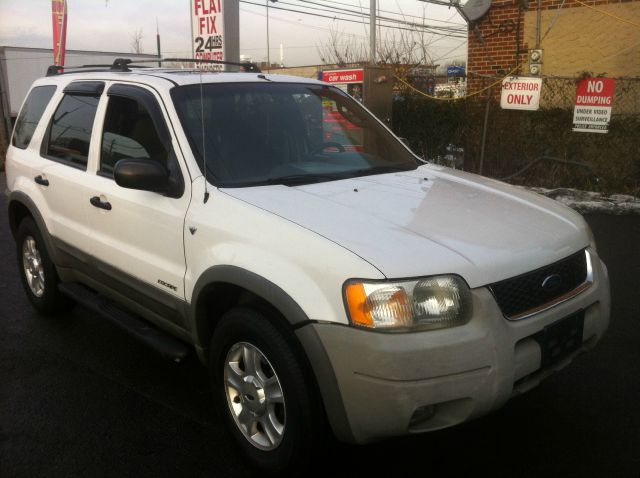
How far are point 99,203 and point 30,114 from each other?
184 cm

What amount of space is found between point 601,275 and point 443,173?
1170mm

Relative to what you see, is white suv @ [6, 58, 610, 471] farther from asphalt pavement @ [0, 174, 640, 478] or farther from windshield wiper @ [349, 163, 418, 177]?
asphalt pavement @ [0, 174, 640, 478]

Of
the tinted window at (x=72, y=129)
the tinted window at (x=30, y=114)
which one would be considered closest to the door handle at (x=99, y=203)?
the tinted window at (x=72, y=129)

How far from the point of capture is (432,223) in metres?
2.86

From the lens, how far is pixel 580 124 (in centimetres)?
924

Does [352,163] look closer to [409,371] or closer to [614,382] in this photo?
[409,371]

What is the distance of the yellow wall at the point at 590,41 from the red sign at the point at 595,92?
179 cm

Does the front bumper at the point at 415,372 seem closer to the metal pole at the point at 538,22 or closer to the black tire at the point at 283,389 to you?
the black tire at the point at 283,389

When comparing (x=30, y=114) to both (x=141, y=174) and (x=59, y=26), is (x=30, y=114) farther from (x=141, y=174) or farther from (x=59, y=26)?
(x=59, y=26)

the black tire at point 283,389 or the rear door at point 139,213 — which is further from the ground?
the rear door at point 139,213

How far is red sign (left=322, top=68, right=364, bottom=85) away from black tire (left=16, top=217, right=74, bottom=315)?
5.91 metres

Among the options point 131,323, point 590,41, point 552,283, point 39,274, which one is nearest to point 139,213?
point 131,323

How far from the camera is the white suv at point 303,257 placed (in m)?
2.47

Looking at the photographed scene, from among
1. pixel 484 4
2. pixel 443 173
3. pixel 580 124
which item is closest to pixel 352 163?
pixel 443 173
